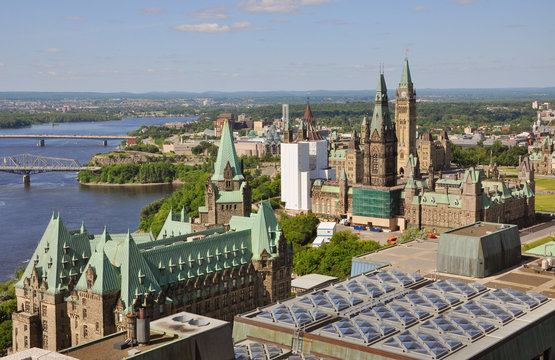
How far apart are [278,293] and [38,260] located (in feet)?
86.3

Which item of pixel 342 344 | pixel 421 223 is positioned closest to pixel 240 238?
pixel 342 344

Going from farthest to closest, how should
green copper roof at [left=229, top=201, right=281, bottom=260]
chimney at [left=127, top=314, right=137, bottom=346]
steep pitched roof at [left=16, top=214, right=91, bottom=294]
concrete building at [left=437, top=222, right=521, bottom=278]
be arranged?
green copper roof at [left=229, top=201, right=281, bottom=260] → steep pitched roof at [left=16, top=214, right=91, bottom=294] → concrete building at [left=437, top=222, right=521, bottom=278] → chimney at [left=127, top=314, right=137, bottom=346]

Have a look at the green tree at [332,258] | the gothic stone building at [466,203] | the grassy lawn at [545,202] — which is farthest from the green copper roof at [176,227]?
the grassy lawn at [545,202]

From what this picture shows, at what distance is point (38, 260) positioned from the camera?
75000 mm

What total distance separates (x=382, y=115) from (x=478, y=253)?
7365 centimetres

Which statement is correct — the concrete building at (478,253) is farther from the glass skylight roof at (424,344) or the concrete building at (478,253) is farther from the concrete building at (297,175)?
the concrete building at (297,175)

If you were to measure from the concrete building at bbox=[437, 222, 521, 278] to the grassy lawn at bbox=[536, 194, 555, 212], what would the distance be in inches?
3502

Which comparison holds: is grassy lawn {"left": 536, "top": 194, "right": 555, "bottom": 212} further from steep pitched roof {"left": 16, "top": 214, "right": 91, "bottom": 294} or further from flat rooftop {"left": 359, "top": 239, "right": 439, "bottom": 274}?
steep pitched roof {"left": 16, "top": 214, "right": 91, "bottom": 294}

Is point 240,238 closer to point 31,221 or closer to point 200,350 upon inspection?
point 200,350

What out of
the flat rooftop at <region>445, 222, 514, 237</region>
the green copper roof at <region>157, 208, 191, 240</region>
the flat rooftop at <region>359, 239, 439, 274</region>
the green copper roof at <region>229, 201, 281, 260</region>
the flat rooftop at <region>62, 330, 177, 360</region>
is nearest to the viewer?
the flat rooftop at <region>62, 330, 177, 360</region>

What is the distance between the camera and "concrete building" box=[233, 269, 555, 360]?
161 ft

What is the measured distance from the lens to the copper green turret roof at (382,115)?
14262 centimetres

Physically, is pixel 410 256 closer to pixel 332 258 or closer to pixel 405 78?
pixel 332 258

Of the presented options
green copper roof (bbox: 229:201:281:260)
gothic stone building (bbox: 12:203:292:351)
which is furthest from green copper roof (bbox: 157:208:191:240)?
green copper roof (bbox: 229:201:281:260)
